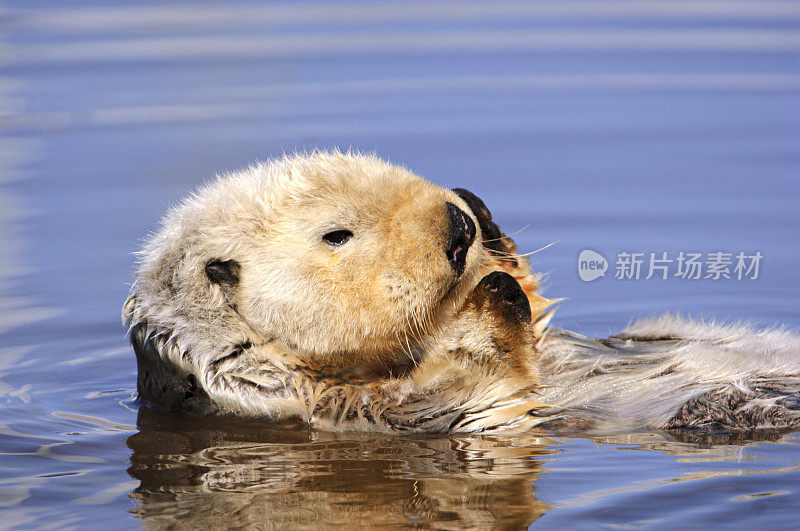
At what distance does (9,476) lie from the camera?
14.4 ft

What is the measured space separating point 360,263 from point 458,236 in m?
0.40

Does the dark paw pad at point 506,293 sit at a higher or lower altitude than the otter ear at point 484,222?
lower

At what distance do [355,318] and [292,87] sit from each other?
557 cm

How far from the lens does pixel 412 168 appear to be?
7.61 m

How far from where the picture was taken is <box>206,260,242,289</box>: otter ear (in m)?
4.46

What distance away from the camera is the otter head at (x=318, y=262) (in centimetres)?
420

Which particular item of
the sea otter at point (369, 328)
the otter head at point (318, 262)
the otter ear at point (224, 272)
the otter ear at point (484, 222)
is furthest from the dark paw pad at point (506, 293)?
the otter ear at point (224, 272)

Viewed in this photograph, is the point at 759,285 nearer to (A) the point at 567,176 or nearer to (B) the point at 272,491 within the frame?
(A) the point at 567,176

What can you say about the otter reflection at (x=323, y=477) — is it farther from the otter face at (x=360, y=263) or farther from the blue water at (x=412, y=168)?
the otter face at (x=360, y=263)

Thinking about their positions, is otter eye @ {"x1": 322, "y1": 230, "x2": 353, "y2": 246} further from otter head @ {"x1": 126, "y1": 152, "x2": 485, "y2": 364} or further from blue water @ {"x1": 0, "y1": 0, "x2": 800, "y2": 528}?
blue water @ {"x1": 0, "y1": 0, "x2": 800, "y2": 528}

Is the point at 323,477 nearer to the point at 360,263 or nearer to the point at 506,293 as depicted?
the point at 360,263

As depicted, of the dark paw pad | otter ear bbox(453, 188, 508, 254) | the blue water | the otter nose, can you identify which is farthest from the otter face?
the blue water

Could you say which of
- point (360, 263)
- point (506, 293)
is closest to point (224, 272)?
point (360, 263)

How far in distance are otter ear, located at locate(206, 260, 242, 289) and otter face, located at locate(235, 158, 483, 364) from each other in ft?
0.13
